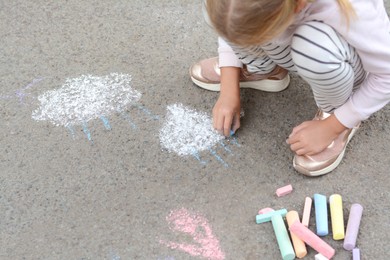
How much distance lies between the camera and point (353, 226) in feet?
3.28

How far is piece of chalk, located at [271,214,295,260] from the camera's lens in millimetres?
969

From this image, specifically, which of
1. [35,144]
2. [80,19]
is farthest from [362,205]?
[80,19]

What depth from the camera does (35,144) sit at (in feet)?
4.01

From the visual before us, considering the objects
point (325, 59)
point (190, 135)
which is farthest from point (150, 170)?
point (325, 59)

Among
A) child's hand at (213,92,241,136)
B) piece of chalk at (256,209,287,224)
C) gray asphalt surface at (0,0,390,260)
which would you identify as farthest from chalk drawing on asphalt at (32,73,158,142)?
piece of chalk at (256,209,287,224)

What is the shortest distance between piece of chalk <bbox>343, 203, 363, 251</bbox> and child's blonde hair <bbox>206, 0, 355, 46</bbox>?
0.42 meters

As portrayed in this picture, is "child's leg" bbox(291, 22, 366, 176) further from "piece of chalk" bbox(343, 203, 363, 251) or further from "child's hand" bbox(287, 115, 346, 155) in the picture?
"piece of chalk" bbox(343, 203, 363, 251)

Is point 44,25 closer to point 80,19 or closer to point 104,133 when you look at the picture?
point 80,19

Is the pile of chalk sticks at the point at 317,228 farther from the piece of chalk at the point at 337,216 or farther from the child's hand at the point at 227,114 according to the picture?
the child's hand at the point at 227,114

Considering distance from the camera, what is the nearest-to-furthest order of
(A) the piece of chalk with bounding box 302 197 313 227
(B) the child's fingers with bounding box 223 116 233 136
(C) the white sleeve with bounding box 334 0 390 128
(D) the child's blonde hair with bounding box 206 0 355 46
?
1. (D) the child's blonde hair with bounding box 206 0 355 46
2. (C) the white sleeve with bounding box 334 0 390 128
3. (A) the piece of chalk with bounding box 302 197 313 227
4. (B) the child's fingers with bounding box 223 116 233 136

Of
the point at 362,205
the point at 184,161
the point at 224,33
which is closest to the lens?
the point at 224,33

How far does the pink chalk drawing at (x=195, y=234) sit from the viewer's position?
1007 mm

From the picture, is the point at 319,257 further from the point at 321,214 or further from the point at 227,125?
the point at 227,125

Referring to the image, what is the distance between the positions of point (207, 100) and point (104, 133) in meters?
0.28
